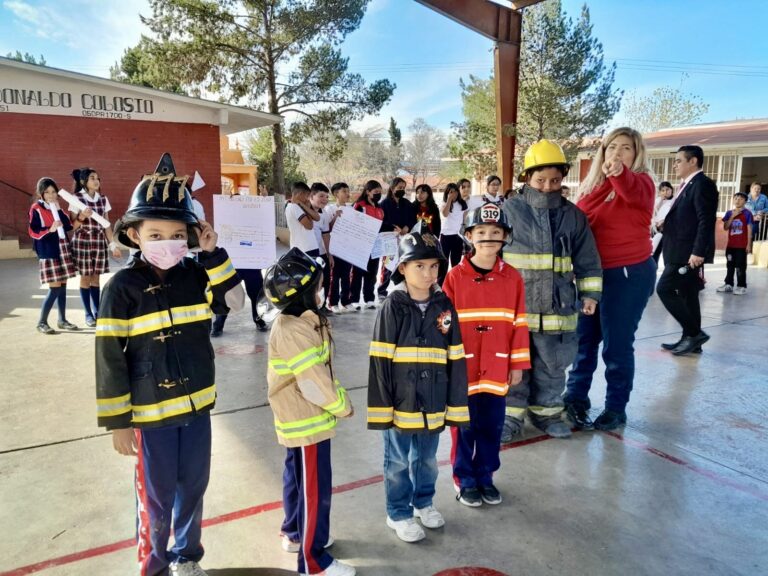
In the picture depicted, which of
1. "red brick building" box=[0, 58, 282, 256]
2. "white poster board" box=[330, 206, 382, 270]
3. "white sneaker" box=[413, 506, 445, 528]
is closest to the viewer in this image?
"white sneaker" box=[413, 506, 445, 528]

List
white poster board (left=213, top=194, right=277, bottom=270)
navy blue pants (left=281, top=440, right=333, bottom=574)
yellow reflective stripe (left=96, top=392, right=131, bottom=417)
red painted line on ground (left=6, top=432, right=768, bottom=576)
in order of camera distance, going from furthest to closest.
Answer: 1. white poster board (left=213, top=194, right=277, bottom=270)
2. red painted line on ground (left=6, top=432, right=768, bottom=576)
3. navy blue pants (left=281, top=440, right=333, bottom=574)
4. yellow reflective stripe (left=96, top=392, right=131, bottom=417)

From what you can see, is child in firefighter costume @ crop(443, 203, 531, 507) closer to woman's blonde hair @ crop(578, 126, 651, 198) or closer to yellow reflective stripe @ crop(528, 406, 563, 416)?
yellow reflective stripe @ crop(528, 406, 563, 416)

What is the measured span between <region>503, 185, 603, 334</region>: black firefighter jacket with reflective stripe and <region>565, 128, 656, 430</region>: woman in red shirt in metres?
0.26

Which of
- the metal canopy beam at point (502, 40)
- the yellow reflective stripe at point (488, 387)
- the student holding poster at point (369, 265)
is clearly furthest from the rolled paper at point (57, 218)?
the metal canopy beam at point (502, 40)

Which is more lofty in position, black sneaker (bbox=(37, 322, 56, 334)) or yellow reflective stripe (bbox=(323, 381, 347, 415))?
yellow reflective stripe (bbox=(323, 381, 347, 415))

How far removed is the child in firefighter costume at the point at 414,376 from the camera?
2.44m

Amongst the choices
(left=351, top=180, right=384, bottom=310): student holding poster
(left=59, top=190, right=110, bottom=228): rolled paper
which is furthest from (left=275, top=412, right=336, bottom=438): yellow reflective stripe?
(left=351, top=180, right=384, bottom=310): student holding poster

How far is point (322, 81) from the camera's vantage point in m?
20.7

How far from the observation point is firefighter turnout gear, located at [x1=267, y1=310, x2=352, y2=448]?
2.12m

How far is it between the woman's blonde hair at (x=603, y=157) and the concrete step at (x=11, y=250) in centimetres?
1382

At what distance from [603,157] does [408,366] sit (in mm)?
2135

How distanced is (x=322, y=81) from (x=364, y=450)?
19482mm

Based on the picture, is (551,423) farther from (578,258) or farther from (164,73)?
(164,73)

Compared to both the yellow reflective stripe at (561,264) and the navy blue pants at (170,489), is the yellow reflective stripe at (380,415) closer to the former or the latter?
the navy blue pants at (170,489)
